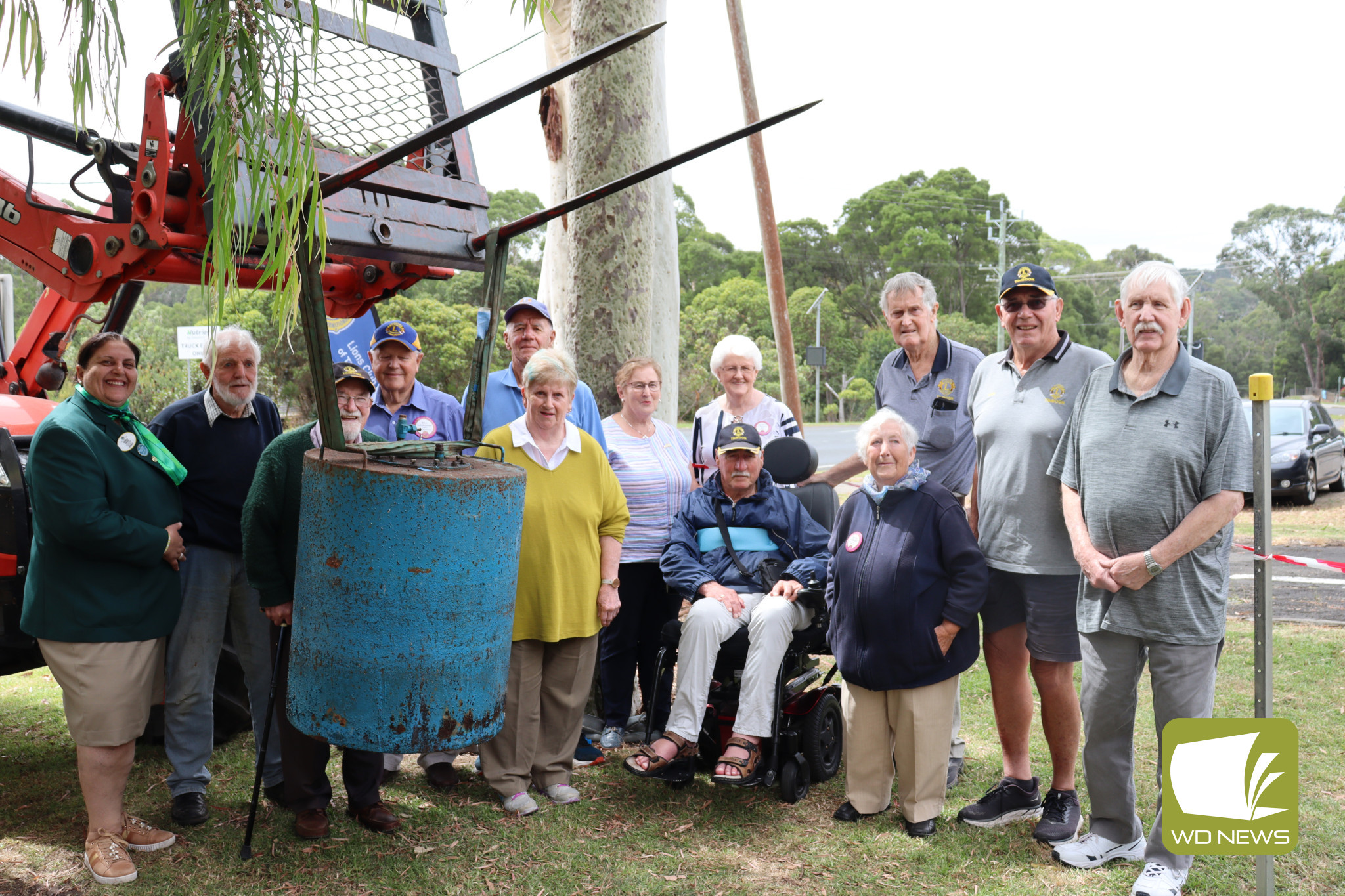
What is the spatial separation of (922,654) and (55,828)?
341 cm

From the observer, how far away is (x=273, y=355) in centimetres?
2780

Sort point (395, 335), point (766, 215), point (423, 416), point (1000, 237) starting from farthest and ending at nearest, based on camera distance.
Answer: point (1000, 237) → point (766, 215) → point (423, 416) → point (395, 335)

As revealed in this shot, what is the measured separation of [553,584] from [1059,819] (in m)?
2.12

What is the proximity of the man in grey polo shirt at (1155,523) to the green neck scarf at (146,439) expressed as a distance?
320 cm

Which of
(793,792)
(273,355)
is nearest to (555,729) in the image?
(793,792)

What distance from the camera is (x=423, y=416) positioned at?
470cm

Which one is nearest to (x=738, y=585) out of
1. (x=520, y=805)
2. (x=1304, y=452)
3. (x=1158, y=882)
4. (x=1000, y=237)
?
(x=520, y=805)

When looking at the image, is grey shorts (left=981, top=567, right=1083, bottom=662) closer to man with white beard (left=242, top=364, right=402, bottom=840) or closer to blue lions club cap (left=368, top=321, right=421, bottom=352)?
man with white beard (left=242, top=364, right=402, bottom=840)

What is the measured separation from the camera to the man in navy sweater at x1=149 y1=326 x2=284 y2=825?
12.9 ft

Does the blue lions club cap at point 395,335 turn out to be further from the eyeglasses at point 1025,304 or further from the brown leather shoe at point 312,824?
the eyeglasses at point 1025,304

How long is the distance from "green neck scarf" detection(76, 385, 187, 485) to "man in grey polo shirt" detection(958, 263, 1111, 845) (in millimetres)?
3016

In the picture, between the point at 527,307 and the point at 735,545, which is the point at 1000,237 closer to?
the point at 527,307

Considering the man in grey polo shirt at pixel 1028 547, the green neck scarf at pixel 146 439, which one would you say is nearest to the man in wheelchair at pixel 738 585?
the man in grey polo shirt at pixel 1028 547

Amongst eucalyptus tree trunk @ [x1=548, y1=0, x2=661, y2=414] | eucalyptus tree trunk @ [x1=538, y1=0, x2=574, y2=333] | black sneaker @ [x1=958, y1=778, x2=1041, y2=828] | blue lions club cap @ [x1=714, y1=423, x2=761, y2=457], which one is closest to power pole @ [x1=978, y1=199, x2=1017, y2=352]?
eucalyptus tree trunk @ [x1=538, y1=0, x2=574, y2=333]
